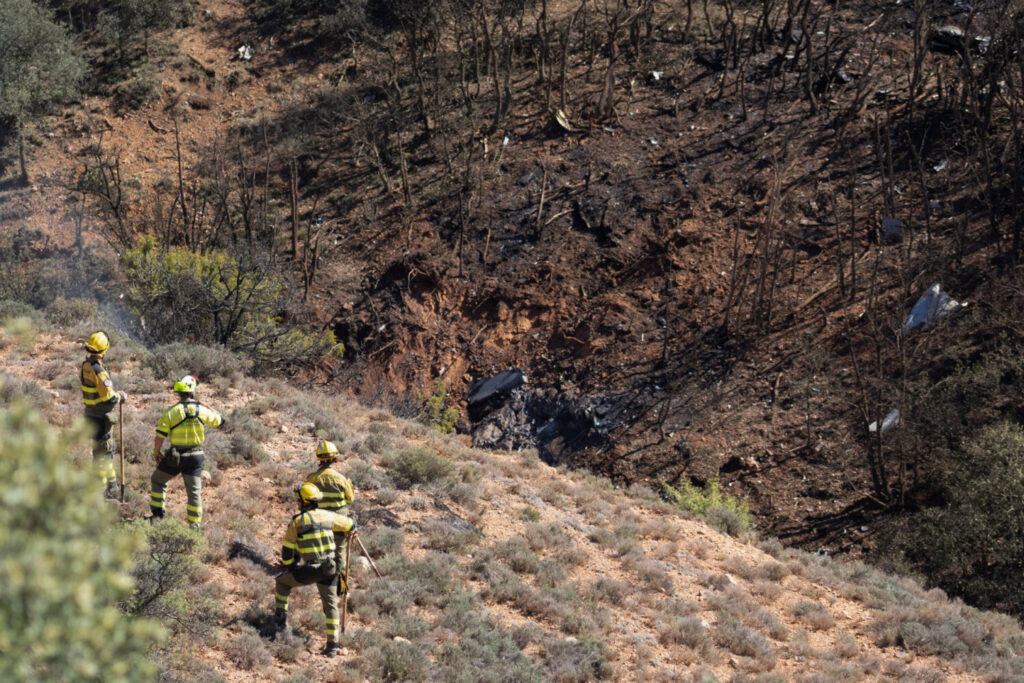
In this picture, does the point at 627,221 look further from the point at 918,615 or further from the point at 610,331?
the point at 918,615

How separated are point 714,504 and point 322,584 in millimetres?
11559

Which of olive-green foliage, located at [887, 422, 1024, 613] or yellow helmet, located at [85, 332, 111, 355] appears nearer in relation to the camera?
yellow helmet, located at [85, 332, 111, 355]

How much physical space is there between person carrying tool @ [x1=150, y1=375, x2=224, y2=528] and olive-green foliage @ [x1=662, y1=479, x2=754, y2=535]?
34.0 feet

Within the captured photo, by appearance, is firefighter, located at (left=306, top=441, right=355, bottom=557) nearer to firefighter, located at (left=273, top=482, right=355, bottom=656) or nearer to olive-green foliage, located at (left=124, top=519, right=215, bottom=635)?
firefighter, located at (left=273, top=482, right=355, bottom=656)

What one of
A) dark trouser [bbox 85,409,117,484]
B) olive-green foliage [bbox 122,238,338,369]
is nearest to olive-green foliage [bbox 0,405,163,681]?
dark trouser [bbox 85,409,117,484]

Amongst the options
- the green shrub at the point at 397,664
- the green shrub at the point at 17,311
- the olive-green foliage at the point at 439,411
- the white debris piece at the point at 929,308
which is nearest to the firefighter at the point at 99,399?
the green shrub at the point at 397,664

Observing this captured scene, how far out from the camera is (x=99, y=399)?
8.66m

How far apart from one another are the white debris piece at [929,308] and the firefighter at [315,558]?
54.2ft

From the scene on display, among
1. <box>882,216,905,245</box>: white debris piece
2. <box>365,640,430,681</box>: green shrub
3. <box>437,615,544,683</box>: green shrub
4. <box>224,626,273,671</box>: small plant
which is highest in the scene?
<box>224,626,273,671</box>: small plant

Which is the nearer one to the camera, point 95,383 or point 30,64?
point 95,383

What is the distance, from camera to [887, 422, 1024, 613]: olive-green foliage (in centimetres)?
1472

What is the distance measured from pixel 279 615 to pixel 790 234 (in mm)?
19399

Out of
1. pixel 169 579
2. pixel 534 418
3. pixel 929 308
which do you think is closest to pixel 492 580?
pixel 169 579

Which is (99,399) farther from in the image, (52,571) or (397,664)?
(52,571)
